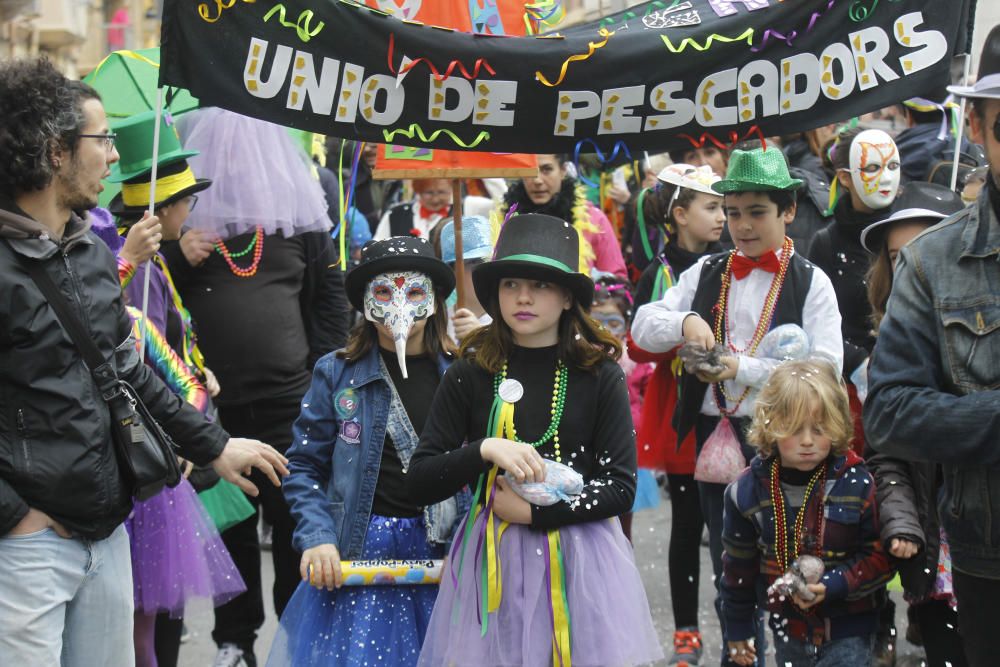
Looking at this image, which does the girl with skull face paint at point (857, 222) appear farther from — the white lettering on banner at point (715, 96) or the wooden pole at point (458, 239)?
the wooden pole at point (458, 239)

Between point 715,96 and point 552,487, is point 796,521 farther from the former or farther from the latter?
point 715,96

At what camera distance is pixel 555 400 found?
4.11 metres

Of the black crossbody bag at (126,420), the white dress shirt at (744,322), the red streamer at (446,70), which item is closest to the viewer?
the black crossbody bag at (126,420)

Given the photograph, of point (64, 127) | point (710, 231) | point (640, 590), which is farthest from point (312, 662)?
point (710, 231)

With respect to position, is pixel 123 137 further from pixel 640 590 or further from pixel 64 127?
pixel 640 590

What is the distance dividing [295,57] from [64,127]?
3.62 feet

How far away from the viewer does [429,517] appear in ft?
14.4

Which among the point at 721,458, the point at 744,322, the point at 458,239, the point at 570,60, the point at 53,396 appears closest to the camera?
the point at 53,396

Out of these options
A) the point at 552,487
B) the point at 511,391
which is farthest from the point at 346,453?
the point at 552,487

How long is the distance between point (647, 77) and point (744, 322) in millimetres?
1095

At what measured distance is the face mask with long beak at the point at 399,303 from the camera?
→ 4.47 m

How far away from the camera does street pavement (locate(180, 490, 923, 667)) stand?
6.05m

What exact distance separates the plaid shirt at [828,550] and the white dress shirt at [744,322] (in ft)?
2.19

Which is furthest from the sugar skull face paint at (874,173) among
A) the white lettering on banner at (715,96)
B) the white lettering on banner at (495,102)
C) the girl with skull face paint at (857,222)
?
the white lettering on banner at (495,102)
